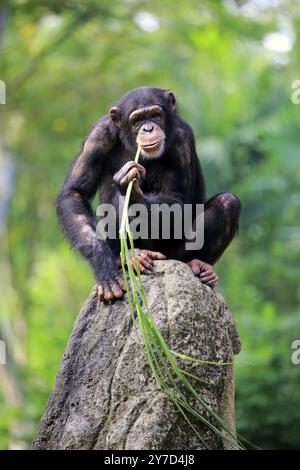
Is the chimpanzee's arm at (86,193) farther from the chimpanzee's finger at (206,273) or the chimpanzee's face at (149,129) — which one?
the chimpanzee's finger at (206,273)

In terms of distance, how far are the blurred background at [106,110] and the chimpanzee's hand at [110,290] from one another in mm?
7418

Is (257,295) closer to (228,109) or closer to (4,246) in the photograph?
(228,109)

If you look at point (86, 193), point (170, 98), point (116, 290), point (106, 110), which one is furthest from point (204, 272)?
point (106, 110)

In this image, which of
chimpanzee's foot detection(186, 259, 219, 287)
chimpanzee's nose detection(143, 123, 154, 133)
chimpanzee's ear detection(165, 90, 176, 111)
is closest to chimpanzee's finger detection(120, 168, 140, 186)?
chimpanzee's nose detection(143, 123, 154, 133)

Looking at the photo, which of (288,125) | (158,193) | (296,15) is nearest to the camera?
(158,193)

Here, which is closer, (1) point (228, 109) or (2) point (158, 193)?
(2) point (158, 193)

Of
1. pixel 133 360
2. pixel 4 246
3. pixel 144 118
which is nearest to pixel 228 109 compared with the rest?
pixel 4 246

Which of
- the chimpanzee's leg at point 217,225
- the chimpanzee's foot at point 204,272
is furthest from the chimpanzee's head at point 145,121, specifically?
the chimpanzee's foot at point 204,272

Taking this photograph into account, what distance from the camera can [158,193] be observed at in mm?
6949

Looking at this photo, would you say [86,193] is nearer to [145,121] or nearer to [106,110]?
[145,121]

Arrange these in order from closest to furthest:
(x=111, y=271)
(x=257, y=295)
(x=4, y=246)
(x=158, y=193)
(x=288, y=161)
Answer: (x=111, y=271)
(x=158, y=193)
(x=288, y=161)
(x=257, y=295)
(x=4, y=246)

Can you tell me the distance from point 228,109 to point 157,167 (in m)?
13.0

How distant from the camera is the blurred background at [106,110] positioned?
1498cm
